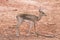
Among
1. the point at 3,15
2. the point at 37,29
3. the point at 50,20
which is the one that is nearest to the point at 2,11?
the point at 3,15

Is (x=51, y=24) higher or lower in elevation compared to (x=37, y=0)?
lower

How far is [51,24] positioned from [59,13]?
283 centimetres

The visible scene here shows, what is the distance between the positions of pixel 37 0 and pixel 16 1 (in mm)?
1763

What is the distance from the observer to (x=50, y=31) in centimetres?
930

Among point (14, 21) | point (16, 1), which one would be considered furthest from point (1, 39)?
point (16, 1)

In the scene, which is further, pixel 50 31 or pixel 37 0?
pixel 37 0

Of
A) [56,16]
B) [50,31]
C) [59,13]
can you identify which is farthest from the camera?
[59,13]

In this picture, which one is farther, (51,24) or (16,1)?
(16,1)

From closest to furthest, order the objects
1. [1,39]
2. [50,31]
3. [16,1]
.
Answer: [1,39], [50,31], [16,1]

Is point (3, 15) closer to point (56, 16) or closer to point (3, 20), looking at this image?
point (3, 20)

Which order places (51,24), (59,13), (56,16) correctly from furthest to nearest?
(59,13)
(56,16)
(51,24)

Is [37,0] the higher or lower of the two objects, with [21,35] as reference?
higher

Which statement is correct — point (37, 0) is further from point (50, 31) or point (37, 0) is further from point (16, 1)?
point (50, 31)

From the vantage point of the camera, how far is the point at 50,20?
36.5ft
